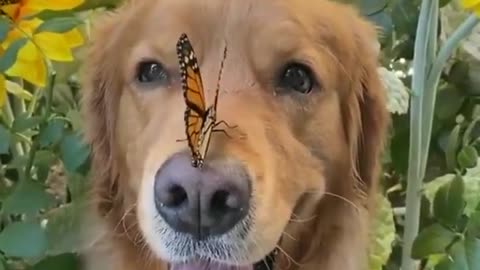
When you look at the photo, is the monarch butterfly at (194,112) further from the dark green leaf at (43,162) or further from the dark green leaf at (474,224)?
the dark green leaf at (474,224)

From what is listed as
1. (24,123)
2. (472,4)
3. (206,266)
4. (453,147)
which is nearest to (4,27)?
(24,123)

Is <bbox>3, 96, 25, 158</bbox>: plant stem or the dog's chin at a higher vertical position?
<bbox>3, 96, 25, 158</bbox>: plant stem

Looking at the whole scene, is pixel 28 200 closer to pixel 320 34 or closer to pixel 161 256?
pixel 161 256

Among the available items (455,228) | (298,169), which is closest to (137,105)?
(298,169)

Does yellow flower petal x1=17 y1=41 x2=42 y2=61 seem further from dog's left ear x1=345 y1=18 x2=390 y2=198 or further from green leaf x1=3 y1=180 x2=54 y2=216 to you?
dog's left ear x1=345 y1=18 x2=390 y2=198

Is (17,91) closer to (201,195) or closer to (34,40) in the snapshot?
(34,40)

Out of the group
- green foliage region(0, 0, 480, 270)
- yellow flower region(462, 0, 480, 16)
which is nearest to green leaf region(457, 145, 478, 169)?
green foliage region(0, 0, 480, 270)
